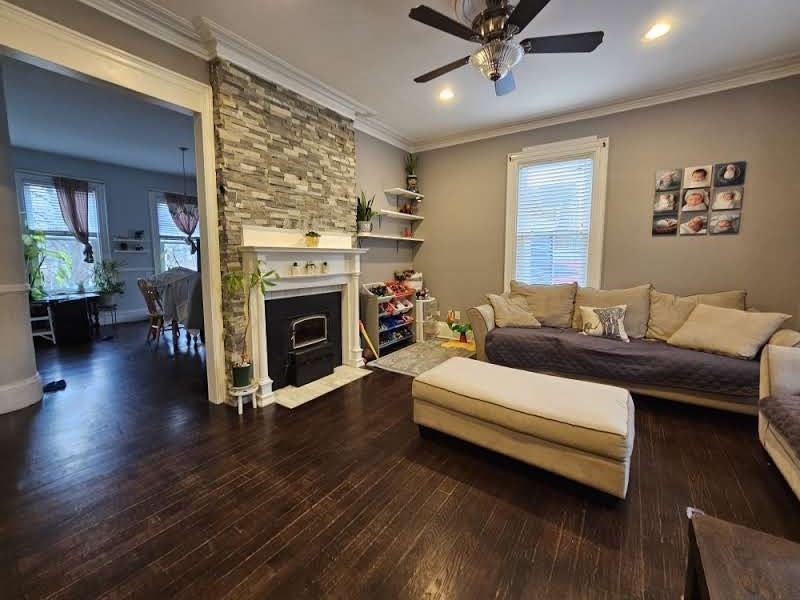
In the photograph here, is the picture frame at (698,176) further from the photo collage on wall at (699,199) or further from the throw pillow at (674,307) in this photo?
the throw pillow at (674,307)

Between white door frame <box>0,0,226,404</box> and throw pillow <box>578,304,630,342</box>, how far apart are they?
3494 mm

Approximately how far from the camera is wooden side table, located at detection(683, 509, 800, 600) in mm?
833

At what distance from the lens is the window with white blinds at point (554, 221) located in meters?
4.11

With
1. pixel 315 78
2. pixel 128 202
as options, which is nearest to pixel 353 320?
pixel 315 78

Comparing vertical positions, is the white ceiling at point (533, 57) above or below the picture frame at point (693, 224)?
above

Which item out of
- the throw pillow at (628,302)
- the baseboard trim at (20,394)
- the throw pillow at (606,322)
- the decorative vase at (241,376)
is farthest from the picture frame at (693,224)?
the baseboard trim at (20,394)

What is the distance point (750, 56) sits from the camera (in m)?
2.89

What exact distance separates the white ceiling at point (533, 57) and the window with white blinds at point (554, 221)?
73 cm

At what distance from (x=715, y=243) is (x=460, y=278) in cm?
279

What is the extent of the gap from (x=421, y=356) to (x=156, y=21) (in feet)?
12.5

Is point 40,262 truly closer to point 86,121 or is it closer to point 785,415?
point 86,121

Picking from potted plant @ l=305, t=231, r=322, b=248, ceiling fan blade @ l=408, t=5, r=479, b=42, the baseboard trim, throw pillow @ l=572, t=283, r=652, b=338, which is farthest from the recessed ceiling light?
the baseboard trim

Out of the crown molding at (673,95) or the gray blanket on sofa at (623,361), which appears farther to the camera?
the crown molding at (673,95)

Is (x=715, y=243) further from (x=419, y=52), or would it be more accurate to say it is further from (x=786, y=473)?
(x=419, y=52)
